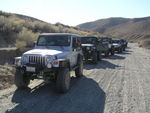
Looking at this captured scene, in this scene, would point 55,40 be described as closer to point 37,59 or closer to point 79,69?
point 37,59

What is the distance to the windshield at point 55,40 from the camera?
832cm

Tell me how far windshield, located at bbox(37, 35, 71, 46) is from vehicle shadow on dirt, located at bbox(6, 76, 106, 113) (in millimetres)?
1737

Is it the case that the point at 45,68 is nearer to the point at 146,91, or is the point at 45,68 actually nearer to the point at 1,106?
the point at 1,106

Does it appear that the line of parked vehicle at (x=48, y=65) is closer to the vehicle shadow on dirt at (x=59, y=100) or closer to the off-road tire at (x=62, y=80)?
the off-road tire at (x=62, y=80)

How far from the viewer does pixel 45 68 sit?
6801 mm

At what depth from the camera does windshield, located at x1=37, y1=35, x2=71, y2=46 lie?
8.32 metres

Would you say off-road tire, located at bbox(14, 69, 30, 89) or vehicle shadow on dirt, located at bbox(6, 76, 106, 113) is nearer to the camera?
vehicle shadow on dirt, located at bbox(6, 76, 106, 113)

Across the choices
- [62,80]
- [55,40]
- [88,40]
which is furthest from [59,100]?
[88,40]

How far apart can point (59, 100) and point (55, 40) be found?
291 centimetres

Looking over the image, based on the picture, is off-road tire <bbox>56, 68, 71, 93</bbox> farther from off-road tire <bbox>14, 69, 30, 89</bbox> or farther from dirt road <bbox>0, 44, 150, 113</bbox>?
off-road tire <bbox>14, 69, 30, 89</bbox>

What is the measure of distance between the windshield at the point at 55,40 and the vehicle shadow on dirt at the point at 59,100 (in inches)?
68.4

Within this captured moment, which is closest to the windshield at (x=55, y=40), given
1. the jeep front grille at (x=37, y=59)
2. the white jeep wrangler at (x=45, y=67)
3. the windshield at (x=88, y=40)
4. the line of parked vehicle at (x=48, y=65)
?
the line of parked vehicle at (x=48, y=65)

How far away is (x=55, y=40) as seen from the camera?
839cm

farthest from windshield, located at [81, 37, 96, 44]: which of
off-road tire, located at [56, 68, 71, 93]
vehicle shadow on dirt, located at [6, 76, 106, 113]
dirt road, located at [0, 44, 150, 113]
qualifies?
off-road tire, located at [56, 68, 71, 93]
